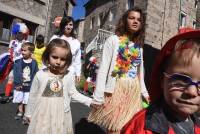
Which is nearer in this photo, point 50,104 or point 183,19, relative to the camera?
point 50,104

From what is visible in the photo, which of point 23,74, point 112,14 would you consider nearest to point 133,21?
point 23,74

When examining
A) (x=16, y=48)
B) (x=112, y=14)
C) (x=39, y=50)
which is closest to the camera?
(x=39, y=50)

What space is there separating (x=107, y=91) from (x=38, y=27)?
14.1 m

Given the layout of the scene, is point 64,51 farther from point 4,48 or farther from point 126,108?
point 4,48

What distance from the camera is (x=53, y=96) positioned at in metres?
3.83

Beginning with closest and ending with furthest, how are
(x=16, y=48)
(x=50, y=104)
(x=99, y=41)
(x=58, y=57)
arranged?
(x=50, y=104), (x=58, y=57), (x=16, y=48), (x=99, y=41)

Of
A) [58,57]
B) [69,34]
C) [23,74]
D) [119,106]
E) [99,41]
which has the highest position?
[99,41]

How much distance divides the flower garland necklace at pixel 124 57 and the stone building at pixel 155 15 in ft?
45.5

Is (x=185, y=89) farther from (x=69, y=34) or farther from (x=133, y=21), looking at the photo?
(x=69, y=34)

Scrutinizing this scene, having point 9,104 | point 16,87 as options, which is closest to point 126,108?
point 16,87

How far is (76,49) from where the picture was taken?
5562mm

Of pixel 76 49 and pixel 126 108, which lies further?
pixel 76 49

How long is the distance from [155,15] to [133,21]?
586 inches

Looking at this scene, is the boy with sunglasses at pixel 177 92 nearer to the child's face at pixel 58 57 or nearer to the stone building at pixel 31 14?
the child's face at pixel 58 57
